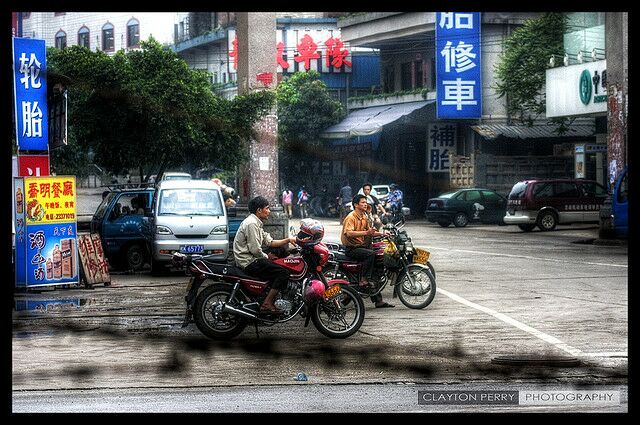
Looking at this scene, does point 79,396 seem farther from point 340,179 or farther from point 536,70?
point 340,179

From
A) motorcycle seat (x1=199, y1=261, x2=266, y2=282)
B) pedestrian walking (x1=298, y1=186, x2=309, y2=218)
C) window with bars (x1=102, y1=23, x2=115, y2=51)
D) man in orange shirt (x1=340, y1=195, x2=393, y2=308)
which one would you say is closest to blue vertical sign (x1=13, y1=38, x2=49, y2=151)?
man in orange shirt (x1=340, y1=195, x2=393, y2=308)

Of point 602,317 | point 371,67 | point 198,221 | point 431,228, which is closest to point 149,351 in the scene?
point 602,317

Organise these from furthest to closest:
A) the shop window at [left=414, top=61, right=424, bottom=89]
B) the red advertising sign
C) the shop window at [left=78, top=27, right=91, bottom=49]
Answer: the shop window at [left=78, top=27, right=91, bottom=49] < the shop window at [left=414, top=61, right=424, bottom=89] < the red advertising sign

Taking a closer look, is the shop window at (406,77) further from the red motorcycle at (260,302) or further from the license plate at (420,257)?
the red motorcycle at (260,302)

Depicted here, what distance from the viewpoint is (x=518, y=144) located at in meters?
44.9

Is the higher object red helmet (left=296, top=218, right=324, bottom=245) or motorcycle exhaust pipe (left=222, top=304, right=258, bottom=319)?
red helmet (left=296, top=218, right=324, bottom=245)

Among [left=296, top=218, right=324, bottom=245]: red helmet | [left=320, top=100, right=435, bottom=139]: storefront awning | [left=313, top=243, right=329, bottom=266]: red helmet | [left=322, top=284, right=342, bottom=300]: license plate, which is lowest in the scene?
[left=322, top=284, right=342, bottom=300]: license plate

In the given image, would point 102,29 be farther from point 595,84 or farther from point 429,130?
point 595,84

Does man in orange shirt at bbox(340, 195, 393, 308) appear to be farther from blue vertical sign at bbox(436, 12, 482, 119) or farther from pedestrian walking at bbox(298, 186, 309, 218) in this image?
pedestrian walking at bbox(298, 186, 309, 218)

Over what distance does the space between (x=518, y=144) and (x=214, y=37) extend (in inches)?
968

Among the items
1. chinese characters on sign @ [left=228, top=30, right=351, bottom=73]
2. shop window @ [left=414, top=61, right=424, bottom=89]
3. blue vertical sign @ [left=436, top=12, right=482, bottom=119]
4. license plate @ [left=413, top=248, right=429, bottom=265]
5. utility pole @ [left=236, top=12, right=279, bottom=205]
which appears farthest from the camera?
chinese characters on sign @ [left=228, top=30, right=351, bottom=73]

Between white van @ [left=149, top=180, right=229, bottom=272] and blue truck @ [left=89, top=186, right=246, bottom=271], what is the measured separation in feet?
2.37

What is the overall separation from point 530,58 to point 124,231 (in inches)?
937

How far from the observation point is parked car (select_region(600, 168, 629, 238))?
26.1 metres
